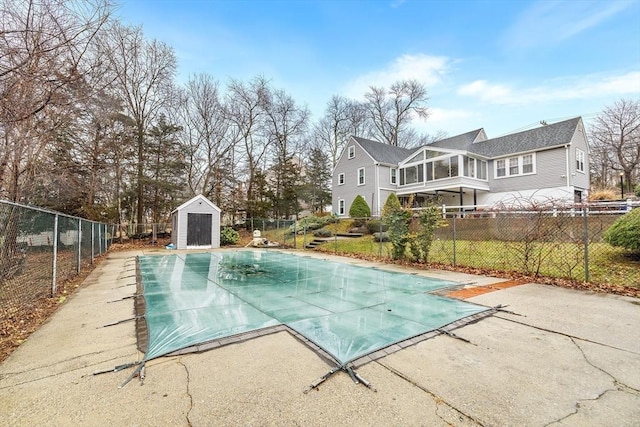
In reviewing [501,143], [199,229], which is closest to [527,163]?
[501,143]

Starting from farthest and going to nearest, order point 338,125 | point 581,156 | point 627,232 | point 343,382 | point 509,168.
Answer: point 338,125, point 509,168, point 581,156, point 627,232, point 343,382

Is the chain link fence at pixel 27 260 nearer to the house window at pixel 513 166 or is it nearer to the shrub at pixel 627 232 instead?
the shrub at pixel 627 232

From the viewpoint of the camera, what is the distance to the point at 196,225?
1566cm

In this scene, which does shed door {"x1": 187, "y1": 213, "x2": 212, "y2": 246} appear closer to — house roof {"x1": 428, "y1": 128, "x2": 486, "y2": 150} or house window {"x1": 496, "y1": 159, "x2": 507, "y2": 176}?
house roof {"x1": 428, "y1": 128, "x2": 486, "y2": 150}

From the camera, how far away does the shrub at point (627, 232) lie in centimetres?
548

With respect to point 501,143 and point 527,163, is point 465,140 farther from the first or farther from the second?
point 527,163

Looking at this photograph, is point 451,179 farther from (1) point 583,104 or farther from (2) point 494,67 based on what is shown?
(1) point 583,104

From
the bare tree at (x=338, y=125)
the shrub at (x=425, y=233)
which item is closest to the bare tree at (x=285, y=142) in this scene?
the bare tree at (x=338, y=125)

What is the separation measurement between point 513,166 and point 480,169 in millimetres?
1635

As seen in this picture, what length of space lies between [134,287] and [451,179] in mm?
15475

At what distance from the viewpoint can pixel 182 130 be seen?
20.5 meters

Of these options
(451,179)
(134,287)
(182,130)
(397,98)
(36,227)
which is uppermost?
(397,98)

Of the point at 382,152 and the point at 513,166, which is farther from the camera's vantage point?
the point at 382,152

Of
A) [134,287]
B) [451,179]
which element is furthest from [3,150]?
[451,179]
